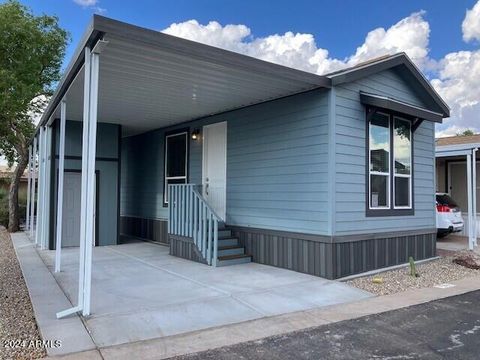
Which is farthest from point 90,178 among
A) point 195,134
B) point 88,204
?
point 195,134

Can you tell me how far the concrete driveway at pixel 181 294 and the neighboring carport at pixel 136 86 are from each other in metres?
0.59

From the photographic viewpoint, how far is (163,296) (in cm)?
534

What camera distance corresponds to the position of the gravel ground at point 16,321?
354cm

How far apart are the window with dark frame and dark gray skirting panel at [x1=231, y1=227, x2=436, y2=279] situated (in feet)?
1.94

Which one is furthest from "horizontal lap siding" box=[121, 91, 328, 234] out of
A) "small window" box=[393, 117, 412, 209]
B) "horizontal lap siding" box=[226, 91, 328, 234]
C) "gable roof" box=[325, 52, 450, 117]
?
"small window" box=[393, 117, 412, 209]

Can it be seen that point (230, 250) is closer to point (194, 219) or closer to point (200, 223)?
point (200, 223)

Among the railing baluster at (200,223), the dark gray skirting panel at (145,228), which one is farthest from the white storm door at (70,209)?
the railing baluster at (200,223)

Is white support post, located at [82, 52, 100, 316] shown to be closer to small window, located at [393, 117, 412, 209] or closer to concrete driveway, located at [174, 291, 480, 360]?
concrete driveway, located at [174, 291, 480, 360]

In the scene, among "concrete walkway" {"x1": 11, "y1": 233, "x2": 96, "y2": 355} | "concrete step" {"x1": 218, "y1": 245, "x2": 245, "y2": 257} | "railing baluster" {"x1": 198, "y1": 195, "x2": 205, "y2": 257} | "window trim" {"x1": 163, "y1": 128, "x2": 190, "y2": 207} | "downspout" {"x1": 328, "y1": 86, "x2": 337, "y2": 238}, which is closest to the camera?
"concrete walkway" {"x1": 11, "y1": 233, "x2": 96, "y2": 355}

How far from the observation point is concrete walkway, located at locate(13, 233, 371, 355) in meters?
4.14

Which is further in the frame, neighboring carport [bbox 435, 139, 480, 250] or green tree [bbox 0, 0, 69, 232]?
green tree [bbox 0, 0, 69, 232]

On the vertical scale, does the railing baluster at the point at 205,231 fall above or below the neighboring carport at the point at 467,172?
below

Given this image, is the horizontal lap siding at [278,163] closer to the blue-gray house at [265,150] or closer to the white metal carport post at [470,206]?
the blue-gray house at [265,150]

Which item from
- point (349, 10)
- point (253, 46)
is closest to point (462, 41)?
point (349, 10)
